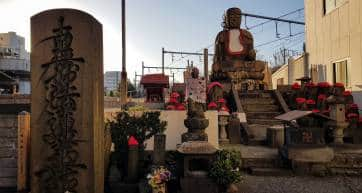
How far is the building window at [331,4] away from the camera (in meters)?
15.6

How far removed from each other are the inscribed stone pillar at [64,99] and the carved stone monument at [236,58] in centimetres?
1321

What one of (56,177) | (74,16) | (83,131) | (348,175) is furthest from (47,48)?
(348,175)

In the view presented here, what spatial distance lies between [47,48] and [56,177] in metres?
2.25

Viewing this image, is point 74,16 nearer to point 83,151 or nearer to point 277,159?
point 83,151

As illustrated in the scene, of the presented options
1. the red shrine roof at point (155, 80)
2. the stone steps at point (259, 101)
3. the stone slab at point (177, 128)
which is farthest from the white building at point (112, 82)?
the stone slab at point (177, 128)

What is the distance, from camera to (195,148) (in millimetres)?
6531

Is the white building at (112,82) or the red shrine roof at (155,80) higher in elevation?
the white building at (112,82)

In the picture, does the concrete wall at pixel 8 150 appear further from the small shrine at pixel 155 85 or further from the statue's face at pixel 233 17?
the statue's face at pixel 233 17

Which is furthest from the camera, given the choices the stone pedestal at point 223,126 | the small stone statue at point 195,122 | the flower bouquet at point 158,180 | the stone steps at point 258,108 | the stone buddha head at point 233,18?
the stone buddha head at point 233,18

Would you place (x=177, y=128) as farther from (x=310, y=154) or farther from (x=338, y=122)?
(x=338, y=122)

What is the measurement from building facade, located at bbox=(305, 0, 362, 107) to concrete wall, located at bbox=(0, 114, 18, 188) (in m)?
13.6

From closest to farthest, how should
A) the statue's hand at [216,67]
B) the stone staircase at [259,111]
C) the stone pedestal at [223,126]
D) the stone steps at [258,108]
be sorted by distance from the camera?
the stone pedestal at [223,126]
the stone staircase at [259,111]
the stone steps at [258,108]
the statue's hand at [216,67]

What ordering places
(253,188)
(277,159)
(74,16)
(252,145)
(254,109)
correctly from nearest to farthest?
(74,16)
(253,188)
(277,159)
(252,145)
(254,109)

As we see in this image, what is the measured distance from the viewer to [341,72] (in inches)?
634
